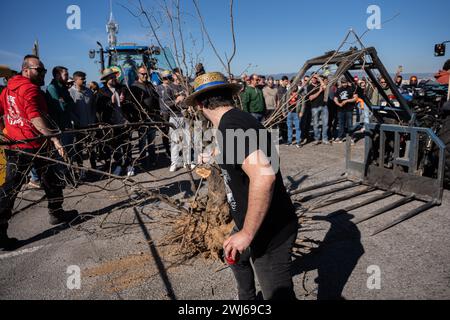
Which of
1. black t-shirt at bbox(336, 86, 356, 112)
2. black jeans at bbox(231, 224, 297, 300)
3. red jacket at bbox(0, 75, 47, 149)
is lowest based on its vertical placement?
black jeans at bbox(231, 224, 297, 300)

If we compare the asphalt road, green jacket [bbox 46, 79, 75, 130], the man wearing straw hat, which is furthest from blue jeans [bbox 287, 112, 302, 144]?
the man wearing straw hat

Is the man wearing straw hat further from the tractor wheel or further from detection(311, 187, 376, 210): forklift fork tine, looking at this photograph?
the tractor wheel

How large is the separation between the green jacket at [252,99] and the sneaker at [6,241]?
20.4 feet

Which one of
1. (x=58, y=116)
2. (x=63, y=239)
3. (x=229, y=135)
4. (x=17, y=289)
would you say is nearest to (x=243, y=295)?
(x=229, y=135)

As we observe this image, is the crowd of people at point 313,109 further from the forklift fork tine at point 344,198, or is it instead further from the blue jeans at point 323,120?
the forklift fork tine at point 344,198

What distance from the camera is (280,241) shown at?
1826 millimetres

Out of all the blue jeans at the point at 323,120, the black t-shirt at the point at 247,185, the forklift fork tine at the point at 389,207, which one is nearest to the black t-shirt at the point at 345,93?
the blue jeans at the point at 323,120

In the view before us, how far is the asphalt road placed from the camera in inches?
104

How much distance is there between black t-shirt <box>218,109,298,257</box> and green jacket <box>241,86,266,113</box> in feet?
22.7

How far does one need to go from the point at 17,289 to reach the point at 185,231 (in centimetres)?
161

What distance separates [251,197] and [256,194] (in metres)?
0.04

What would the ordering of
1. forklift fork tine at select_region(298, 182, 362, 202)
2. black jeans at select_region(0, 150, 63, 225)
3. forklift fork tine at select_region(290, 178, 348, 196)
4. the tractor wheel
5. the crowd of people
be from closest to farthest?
black jeans at select_region(0, 150, 63, 225) < the tractor wheel < forklift fork tine at select_region(298, 182, 362, 202) < forklift fork tine at select_region(290, 178, 348, 196) < the crowd of people

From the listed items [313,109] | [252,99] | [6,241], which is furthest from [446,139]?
[6,241]

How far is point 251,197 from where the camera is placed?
5.31 ft
